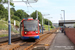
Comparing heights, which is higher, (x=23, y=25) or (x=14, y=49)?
(x=23, y=25)

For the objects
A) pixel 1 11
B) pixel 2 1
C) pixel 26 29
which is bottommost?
pixel 26 29

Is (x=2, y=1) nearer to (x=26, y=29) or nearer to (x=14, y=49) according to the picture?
(x=26, y=29)

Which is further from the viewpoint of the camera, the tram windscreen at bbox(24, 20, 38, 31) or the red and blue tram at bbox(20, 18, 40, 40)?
the tram windscreen at bbox(24, 20, 38, 31)

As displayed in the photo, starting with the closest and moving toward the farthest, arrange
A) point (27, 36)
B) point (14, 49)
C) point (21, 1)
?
1. point (14, 49)
2. point (21, 1)
3. point (27, 36)

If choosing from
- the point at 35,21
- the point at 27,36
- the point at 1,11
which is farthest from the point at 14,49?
the point at 1,11

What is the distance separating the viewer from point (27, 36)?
18.4 meters

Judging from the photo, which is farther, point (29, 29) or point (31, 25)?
point (31, 25)

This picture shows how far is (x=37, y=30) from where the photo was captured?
18922 mm

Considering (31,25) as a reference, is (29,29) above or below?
below

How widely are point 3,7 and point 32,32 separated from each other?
72.0 feet

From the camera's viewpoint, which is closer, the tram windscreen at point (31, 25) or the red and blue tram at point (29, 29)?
the red and blue tram at point (29, 29)

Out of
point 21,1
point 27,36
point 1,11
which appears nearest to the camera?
point 21,1

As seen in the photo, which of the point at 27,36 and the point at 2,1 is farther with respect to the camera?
the point at 2,1

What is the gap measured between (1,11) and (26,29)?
67.4 ft
